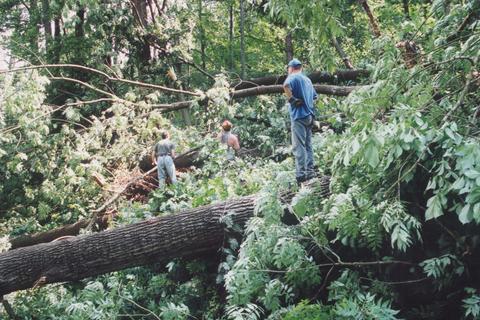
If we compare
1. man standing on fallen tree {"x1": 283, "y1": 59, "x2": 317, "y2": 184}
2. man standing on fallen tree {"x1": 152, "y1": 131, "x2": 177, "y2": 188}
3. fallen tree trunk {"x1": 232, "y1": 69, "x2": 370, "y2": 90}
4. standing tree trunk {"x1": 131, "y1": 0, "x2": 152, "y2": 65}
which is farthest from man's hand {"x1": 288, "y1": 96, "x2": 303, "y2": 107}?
standing tree trunk {"x1": 131, "y1": 0, "x2": 152, "y2": 65}

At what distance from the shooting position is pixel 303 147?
6.34 metres

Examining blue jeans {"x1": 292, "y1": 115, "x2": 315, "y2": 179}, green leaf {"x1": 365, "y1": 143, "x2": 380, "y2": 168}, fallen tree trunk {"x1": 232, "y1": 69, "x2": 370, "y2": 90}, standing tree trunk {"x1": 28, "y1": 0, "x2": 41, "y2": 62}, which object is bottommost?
blue jeans {"x1": 292, "y1": 115, "x2": 315, "y2": 179}

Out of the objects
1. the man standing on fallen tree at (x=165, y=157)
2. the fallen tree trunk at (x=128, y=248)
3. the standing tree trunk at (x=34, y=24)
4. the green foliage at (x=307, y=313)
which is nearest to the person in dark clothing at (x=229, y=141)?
the man standing on fallen tree at (x=165, y=157)

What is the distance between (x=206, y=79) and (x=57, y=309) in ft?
41.7

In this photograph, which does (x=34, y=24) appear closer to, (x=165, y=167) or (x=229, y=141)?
(x=165, y=167)

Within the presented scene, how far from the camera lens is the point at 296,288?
4922 mm

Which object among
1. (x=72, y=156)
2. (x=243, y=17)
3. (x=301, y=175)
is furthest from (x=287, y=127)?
(x=243, y=17)

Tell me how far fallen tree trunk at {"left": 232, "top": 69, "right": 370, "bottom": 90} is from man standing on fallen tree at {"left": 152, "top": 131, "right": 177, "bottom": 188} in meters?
1.82

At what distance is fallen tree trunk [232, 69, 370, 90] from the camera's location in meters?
10.3

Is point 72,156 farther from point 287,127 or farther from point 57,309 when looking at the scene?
point 287,127

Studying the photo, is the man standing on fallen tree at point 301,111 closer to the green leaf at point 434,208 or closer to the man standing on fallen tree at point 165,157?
the green leaf at point 434,208

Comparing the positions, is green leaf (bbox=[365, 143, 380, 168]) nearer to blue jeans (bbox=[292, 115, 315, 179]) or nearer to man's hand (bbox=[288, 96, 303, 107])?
blue jeans (bbox=[292, 115, 315, 179])

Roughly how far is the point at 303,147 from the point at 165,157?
453 cm

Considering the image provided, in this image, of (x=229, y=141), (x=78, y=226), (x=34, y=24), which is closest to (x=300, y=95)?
(x=229, y=141)
